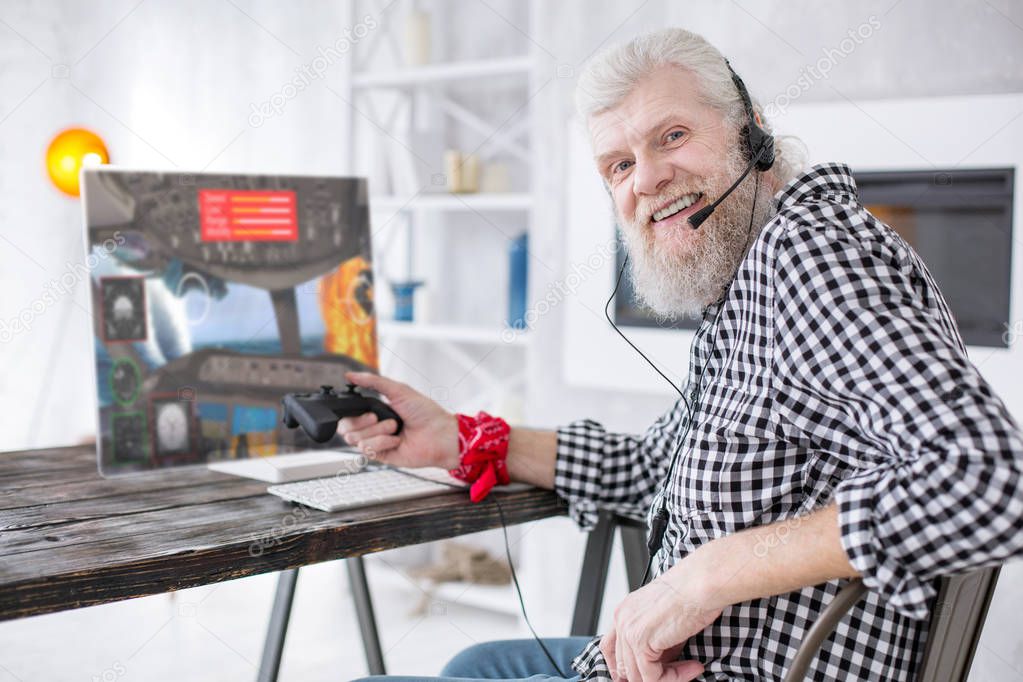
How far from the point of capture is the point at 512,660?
135cm

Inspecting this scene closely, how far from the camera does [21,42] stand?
2961 mm

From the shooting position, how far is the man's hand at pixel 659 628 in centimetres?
98

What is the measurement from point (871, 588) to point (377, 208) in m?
2.55

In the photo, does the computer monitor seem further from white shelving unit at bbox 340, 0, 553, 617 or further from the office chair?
white shelving unit at bbox 340, 0, 553, 617

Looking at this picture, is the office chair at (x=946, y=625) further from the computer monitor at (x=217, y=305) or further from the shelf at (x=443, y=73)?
the shelf at (x=443, y=73)

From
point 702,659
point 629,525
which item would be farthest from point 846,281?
point 629,525

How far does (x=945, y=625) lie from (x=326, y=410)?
2.74 ft

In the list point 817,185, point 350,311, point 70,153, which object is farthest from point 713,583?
point 70,153

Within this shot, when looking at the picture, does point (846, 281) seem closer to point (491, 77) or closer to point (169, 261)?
point (169, 261)

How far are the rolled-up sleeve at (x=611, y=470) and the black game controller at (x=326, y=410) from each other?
0.27 meters

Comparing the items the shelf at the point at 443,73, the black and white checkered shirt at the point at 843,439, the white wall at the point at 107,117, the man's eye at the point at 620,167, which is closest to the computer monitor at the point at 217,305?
the man's eye at the point at 620,167

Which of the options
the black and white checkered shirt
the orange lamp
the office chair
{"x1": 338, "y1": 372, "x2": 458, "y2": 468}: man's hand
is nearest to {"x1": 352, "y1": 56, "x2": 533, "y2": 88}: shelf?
the orange lamp

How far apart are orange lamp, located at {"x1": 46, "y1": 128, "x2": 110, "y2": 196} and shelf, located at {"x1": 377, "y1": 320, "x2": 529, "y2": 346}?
1.08 metres

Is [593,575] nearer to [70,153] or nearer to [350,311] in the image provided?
[350,311]
